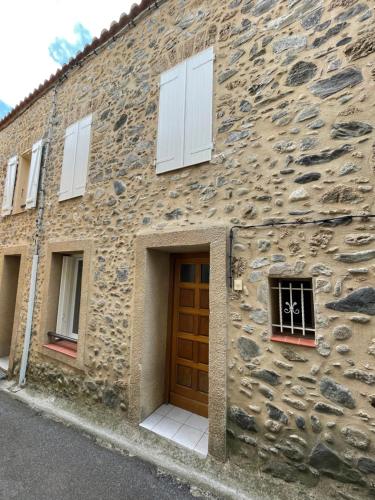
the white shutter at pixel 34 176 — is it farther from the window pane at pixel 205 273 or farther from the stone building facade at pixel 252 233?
the window pane at pixel 205 273

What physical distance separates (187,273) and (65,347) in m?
2.56

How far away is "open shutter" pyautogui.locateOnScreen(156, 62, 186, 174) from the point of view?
322cm

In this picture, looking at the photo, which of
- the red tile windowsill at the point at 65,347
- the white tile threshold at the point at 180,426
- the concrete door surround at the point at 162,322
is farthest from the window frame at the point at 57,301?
the white tile threshold at the point at 180,426

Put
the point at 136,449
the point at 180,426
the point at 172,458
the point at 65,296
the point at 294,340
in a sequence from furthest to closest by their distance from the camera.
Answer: the point at 65,296 → the point at 180,426 → the point at 136,449 → the point at 172,458 → the point at 294,340

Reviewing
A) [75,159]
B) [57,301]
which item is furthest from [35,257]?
[75,159]

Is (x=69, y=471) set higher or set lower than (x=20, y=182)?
lower

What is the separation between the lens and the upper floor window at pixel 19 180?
5.33 m

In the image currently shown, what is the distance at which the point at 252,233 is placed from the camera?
2539 mm

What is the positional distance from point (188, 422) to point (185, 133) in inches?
144

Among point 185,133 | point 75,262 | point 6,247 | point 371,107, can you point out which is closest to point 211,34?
point 185,133

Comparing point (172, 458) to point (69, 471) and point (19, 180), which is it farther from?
point (19, 180)

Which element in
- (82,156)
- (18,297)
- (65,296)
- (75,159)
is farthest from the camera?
(18,297)

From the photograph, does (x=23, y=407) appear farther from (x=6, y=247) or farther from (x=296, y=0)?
(x=296, y=0)

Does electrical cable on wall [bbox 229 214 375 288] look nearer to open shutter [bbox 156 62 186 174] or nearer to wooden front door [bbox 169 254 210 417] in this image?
wooden front door [bbox 169 254 210 417]
